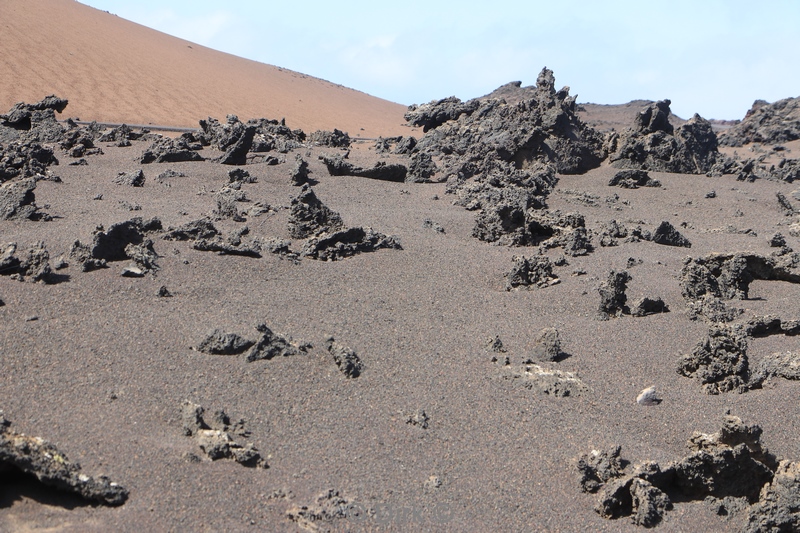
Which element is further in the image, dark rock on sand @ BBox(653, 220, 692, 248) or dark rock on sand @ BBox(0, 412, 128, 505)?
dark rock on sand @ BBox(653, 220, 692, 248)

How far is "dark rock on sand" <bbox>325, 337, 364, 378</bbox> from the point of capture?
726 centimetres

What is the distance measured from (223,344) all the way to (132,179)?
7005 mm

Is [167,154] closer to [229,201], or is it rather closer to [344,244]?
[229,201]

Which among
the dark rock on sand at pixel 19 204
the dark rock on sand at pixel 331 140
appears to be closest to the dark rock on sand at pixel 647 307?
the dark rock on sand at pixel 19 204

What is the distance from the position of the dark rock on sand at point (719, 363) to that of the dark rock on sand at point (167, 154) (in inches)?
414

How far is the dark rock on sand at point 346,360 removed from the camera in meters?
7.26

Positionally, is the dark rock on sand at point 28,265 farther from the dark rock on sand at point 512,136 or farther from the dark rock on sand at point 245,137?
the dark rock on sand at point 512,136

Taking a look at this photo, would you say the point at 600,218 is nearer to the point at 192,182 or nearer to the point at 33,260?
the point at 192,182

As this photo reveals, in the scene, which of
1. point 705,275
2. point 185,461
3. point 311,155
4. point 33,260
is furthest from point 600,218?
point 185,461

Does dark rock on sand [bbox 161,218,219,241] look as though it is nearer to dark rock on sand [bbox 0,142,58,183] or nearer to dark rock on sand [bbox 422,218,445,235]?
dark rock on sand [bbox 422,218,445,235]

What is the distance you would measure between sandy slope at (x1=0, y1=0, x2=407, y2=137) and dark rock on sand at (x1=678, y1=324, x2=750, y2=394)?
2365 cm

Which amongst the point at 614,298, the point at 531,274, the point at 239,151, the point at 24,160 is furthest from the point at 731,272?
the point at 24,160

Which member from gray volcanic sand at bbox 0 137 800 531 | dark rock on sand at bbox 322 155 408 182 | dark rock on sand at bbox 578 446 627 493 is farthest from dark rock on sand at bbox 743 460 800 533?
dark rock on sand at bbox 322 155 408 182

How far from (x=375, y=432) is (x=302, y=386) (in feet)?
3.01
